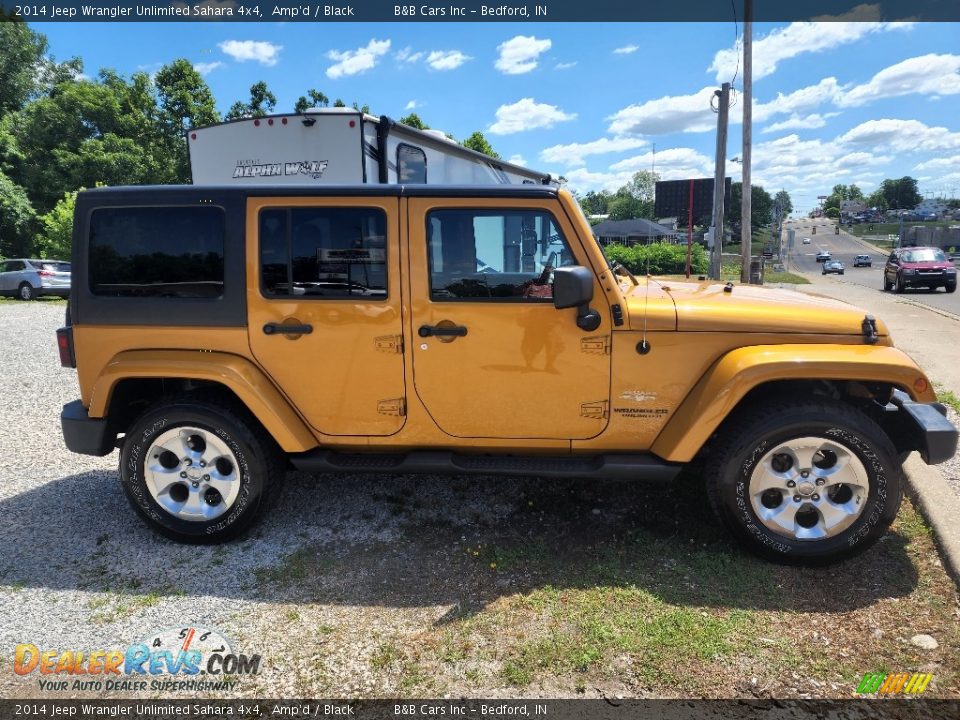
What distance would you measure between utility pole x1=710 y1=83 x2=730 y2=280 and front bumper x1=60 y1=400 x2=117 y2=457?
1433cm

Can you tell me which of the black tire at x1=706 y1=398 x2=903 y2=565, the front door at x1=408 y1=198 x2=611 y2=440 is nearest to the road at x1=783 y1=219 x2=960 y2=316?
the black tire at x1=706 y1=398 x2=903 y2=565

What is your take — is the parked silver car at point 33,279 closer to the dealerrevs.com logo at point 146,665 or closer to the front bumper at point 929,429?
the dealerrevs.com logo at point 146,665

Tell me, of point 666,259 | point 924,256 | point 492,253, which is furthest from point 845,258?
point 492,253

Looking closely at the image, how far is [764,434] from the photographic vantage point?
308cm

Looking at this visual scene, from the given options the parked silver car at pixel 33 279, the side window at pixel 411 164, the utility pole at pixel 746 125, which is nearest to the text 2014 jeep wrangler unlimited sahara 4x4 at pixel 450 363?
the side window at pixel 411 164

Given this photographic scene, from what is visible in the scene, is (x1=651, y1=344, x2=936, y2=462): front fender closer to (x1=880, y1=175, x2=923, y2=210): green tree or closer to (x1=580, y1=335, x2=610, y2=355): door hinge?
(x1=580, y1=335, x2=610, y2=355): door hinge

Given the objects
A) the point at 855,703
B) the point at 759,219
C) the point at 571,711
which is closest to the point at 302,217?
the point at 571,711

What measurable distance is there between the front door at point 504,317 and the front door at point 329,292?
0.15 meters

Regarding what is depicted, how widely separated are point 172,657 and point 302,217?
7.33 feet

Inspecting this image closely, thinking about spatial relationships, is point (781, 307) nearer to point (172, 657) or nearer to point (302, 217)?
point (302, 217)

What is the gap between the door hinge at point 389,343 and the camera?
131 inches

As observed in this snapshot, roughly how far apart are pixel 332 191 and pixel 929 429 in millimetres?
3311

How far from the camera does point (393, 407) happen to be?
343 centimetres

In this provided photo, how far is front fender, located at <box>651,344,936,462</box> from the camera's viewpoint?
9.86 ft
